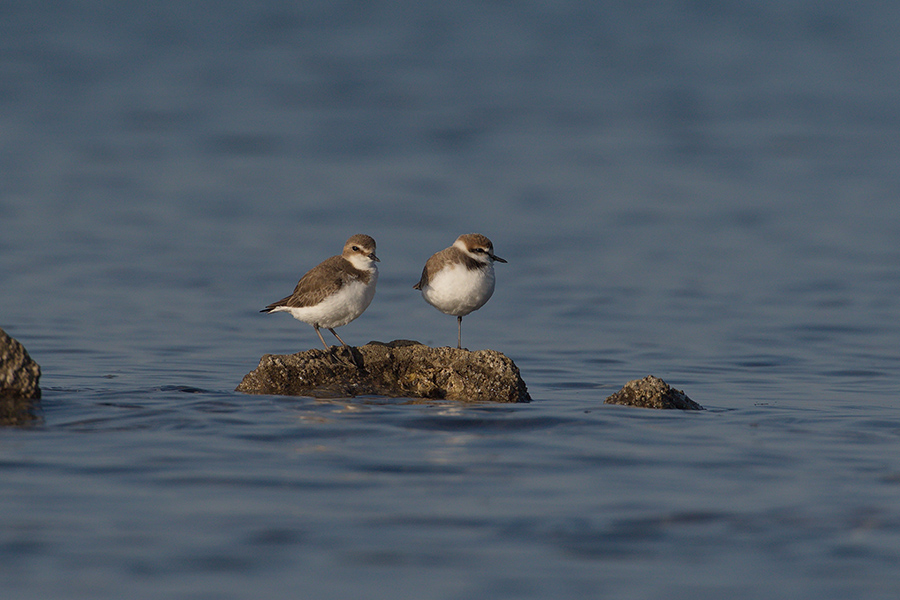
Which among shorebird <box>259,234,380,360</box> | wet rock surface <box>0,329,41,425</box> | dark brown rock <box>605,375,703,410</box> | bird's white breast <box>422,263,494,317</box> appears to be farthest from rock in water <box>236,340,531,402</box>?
wet rock surface <box>0,329,41,425</box>

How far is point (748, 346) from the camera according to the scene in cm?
1662

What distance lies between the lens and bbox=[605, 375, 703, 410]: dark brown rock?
36.6ft

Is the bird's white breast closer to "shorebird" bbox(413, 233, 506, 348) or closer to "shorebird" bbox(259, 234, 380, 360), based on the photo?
"shorebird" bbox(413, 233, 506, 348)

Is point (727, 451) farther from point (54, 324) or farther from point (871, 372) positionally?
point (54, 324)

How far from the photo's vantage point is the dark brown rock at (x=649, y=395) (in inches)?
439

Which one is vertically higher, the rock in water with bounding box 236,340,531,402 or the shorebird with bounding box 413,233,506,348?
the shorebird with bounding box 413,233,506,348

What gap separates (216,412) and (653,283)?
12.4 m

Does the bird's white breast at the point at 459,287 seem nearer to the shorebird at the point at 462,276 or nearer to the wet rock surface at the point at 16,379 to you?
the shorebird at the point at 462,276

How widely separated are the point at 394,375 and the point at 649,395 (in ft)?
8.40

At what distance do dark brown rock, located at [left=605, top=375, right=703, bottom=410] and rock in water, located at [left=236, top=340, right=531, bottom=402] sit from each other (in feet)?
3.33

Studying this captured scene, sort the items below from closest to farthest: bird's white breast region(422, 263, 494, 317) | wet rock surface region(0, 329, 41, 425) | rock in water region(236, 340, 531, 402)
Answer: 1. wet rock surface region(0, 329, 41, 425)
2. rock in water region(236, 340, 531, 402)
3. bird's white breast region(422, 263, 494, 317)

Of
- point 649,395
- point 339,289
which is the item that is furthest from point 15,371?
point 649,395

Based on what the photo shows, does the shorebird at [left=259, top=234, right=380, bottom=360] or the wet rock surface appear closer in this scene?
the wet rock surface

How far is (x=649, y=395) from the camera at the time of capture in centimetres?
1115
